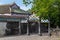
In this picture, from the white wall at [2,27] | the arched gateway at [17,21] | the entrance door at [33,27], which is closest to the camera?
the white wall at [2,27]

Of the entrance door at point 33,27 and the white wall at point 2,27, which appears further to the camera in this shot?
the entrance door at point 33,27

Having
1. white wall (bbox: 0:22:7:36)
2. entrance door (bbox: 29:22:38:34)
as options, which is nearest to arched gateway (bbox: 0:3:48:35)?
white wall (bbox: 0:22:7:36)

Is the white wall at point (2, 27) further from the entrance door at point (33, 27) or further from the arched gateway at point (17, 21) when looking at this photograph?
the entrance door at point (33, 27)

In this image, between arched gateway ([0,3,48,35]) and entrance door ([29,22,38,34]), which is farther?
entrance door ([29,22,38,34])

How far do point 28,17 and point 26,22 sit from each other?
145cm

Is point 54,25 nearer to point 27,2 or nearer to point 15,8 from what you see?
point 15,8

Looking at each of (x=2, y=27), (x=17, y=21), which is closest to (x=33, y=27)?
(x=17, y=21)

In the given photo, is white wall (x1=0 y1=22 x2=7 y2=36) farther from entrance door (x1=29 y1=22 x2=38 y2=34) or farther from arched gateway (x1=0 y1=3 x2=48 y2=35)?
entrance door (x1=29 y1=22 x2=38 y2=34)

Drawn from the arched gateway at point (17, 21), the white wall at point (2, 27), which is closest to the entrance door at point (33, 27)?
the arched gateway at point (17, 21)

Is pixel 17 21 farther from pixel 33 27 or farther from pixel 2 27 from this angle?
pixel 33 27

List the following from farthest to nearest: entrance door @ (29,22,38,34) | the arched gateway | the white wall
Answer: entrance door @ (29,22,38,34), the arched gateway, the white wall

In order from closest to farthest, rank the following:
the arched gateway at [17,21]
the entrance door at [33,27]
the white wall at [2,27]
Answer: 1. the white wall at [2,27]
2. the arched gateway at [17,21]
3. the entrance door at [33,27]

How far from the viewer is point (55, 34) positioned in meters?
36.8

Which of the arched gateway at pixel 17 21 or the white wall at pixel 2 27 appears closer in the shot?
the white wall at pixel 2 27
